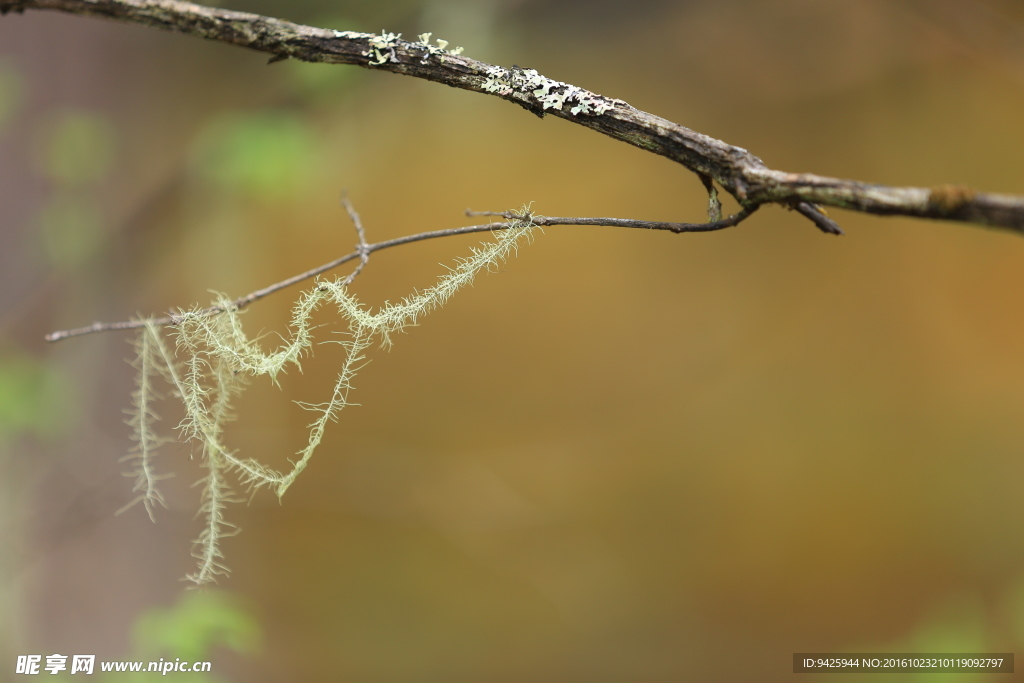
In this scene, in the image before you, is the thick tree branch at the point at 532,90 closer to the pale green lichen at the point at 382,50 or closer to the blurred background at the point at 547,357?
the pale green lichen at the point at 382,50

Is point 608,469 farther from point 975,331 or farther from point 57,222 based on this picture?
point 57,222

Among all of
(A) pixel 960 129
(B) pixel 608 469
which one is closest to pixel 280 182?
(B) pixel 608 469

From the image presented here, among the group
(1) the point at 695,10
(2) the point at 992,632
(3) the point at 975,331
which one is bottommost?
(2) the point at 992,632

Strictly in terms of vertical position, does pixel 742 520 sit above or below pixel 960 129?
below

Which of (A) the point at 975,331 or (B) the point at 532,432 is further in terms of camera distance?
(B) the point at 532,432

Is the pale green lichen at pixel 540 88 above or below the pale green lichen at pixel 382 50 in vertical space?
below

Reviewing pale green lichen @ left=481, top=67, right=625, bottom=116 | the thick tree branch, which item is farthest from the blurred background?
pale green lichen @ left=481, top=67, right=625, bottom=116

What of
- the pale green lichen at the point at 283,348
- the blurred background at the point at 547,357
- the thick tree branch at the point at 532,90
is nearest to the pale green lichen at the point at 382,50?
the thick tree branch at the point at 532,90
